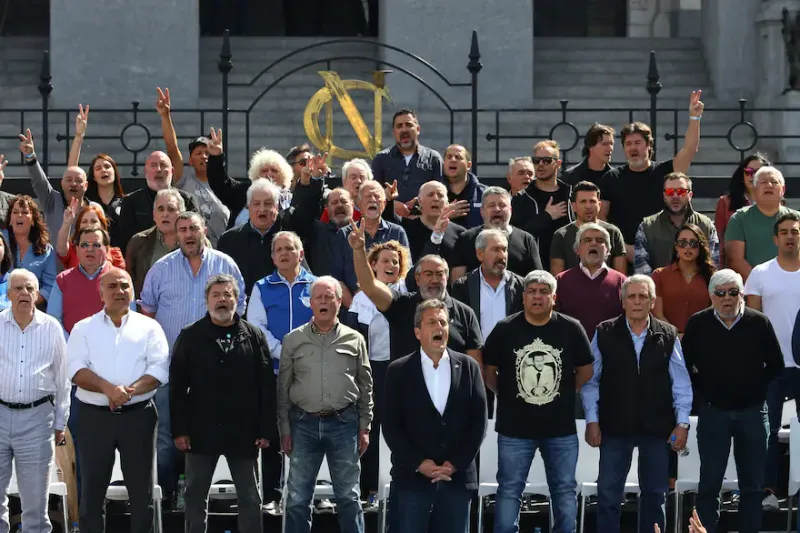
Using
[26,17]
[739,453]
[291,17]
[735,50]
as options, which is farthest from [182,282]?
[26,17]

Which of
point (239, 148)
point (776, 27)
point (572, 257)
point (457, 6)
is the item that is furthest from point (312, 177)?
point (776, 27)

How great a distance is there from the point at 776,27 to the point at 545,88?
9.10 ft

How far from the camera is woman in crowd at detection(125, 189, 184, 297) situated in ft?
41.8

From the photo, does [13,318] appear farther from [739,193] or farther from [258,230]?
[739,193]

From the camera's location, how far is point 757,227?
43.1 feet

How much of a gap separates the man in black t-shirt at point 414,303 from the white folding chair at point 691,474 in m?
1.63

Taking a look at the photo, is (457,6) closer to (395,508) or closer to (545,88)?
(545,88)

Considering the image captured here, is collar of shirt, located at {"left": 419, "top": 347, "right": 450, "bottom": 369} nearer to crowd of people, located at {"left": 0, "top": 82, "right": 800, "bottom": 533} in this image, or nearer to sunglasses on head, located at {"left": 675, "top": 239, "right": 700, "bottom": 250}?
crowd of people, located at {"left": 0, "top": 82, "right": 800, "bottom": 533}

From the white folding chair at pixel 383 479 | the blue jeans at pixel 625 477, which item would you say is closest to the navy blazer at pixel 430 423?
the white folding chair at pixel 383 479

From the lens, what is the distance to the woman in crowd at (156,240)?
41.8 ft

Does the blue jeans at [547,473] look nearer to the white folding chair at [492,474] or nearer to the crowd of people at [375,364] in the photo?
the crowd of people at [375,364]

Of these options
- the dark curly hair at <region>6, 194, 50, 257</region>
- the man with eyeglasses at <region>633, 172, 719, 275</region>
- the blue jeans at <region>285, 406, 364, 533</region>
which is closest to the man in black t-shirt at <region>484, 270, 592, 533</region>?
the blue jeans at <region>285, 406, 364, 533</region>

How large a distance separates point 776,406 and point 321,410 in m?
3.30

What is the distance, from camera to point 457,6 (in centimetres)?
2005
